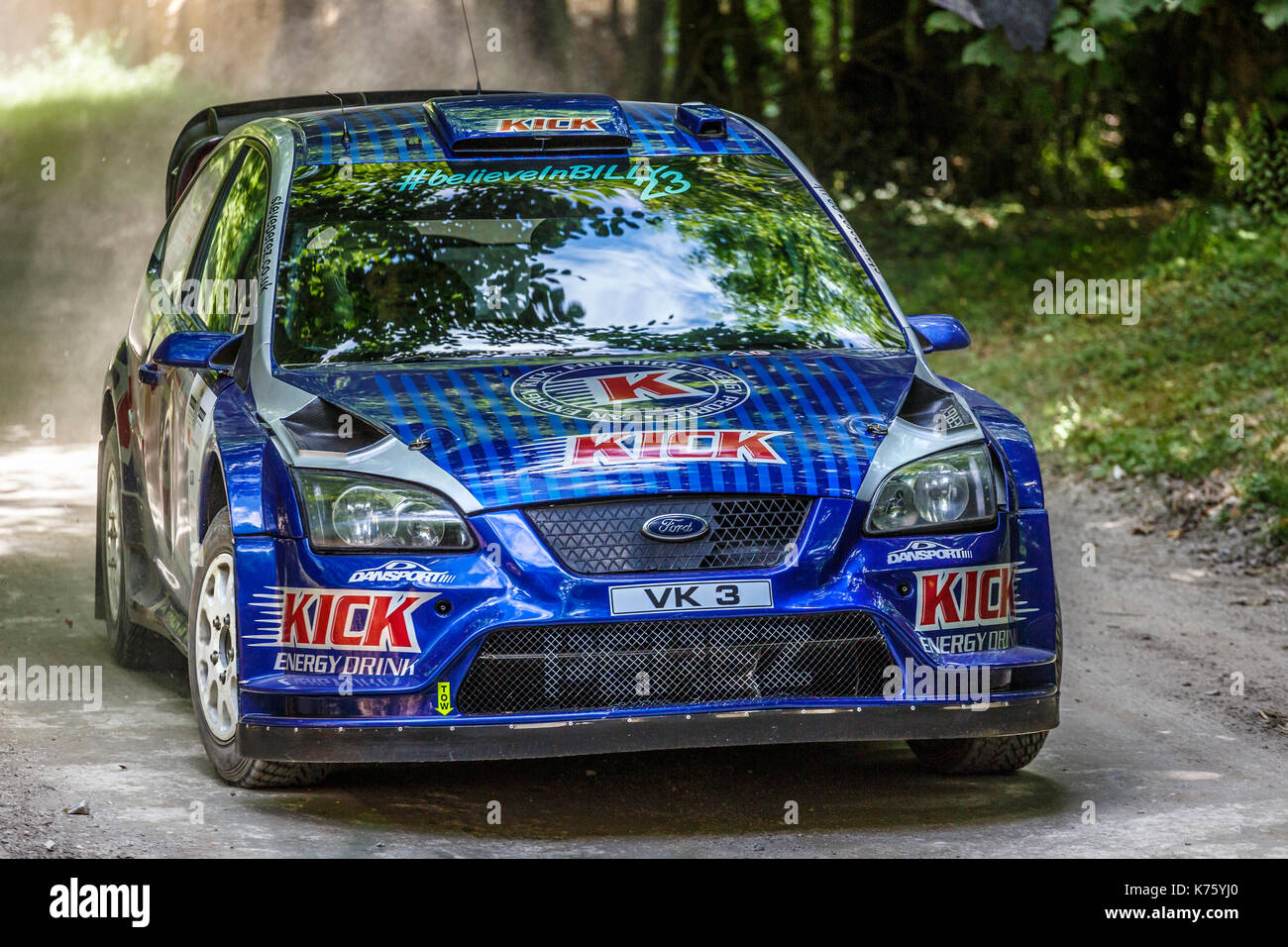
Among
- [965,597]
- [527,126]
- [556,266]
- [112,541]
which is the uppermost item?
[527,126]

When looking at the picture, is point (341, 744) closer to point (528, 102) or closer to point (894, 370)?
point (894, 370)

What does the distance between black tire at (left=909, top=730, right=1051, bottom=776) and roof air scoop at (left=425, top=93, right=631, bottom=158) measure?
2.22 m

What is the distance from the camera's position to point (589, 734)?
4.83m

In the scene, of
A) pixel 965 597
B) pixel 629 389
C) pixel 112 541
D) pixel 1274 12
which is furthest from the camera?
pixel 1274 12

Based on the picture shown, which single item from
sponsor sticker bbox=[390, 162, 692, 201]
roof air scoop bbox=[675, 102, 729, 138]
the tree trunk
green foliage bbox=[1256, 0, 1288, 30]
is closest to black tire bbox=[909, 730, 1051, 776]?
sponsor sticker bbox=[390, 162, 692, 201]

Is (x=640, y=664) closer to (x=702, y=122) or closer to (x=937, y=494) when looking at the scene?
(x=937, y=494)

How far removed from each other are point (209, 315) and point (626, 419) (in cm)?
191

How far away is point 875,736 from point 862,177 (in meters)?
18.5

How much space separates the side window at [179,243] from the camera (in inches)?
272

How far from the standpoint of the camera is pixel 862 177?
75.0 ft

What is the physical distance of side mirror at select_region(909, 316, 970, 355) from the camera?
5969mm

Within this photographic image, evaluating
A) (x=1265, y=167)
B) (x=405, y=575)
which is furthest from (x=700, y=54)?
(x=405, y=575)

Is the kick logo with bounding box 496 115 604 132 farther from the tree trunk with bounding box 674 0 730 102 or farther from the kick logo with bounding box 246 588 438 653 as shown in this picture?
the tree trunk with bounding box 674 0 730 102

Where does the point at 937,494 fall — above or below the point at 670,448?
below
